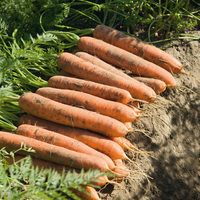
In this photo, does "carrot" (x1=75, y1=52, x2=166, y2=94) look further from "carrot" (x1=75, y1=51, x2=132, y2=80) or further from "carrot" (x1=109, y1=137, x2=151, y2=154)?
"carrot" (x1=109, y1=137, x2=151, y2=154)

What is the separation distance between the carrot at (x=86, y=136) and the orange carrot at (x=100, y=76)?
1.85ft

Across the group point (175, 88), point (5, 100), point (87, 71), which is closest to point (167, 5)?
point (175, 88)

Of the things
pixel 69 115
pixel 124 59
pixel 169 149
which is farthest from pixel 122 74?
pixel 169 149

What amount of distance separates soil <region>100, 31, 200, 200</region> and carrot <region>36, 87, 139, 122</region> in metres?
0.23

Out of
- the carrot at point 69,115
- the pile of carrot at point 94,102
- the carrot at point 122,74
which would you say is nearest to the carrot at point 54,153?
the pile of carrot at point 94,102

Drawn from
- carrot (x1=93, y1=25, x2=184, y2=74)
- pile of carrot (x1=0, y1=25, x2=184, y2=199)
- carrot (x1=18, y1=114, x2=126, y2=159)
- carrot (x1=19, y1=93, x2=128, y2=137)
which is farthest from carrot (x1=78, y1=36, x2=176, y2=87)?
carrot (x1=18, y1=114, x2=126, y2=159)

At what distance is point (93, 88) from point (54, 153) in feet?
2.52

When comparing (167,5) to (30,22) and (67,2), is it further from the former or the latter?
(30,22)

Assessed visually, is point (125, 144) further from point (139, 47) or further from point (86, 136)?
point (139, 47)

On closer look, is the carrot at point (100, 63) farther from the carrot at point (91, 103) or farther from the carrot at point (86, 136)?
the carrot at point (86, 136)

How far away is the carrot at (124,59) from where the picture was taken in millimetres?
3352

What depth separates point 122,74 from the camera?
3.32 m

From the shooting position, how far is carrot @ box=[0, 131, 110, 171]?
8.87 feet

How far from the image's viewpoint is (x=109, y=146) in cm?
287
